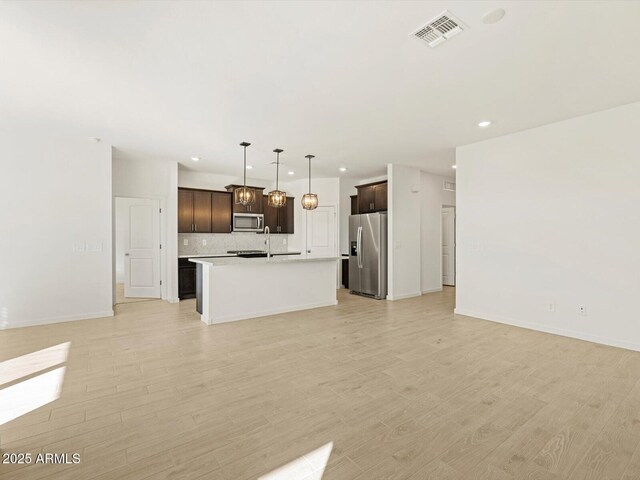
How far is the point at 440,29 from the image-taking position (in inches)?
91.7

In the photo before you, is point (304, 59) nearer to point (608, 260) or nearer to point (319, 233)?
point (608, 260)

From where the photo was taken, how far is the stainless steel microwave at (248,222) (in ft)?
24.9

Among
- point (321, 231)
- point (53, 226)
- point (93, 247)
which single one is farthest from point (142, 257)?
point (321, 231)

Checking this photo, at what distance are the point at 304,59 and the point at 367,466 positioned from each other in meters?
3.02

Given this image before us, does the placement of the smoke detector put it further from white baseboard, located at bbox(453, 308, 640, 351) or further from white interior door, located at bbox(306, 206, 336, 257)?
white interior door, located at bbox(306, 206, 336, 257)

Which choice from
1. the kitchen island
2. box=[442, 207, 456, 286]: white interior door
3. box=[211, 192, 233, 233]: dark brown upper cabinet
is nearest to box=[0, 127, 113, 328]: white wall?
the kitchen island

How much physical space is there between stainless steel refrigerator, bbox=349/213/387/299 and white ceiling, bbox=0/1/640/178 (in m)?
2.44

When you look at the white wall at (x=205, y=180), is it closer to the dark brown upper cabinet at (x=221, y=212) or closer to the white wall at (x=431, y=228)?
the dark brown upper cabinet at (x=221, y=212)

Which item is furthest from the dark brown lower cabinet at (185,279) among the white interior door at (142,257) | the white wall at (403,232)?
the white wall at (403,232)

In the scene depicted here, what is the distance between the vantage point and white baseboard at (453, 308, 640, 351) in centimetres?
372

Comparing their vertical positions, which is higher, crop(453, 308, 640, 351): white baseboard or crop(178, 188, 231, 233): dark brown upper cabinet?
crop(178, 188, 231, 233): dark brown upper cabinet

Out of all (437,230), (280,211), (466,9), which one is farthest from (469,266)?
(280,211)

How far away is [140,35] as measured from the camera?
240cm

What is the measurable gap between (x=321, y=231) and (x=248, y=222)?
6.19 ft
